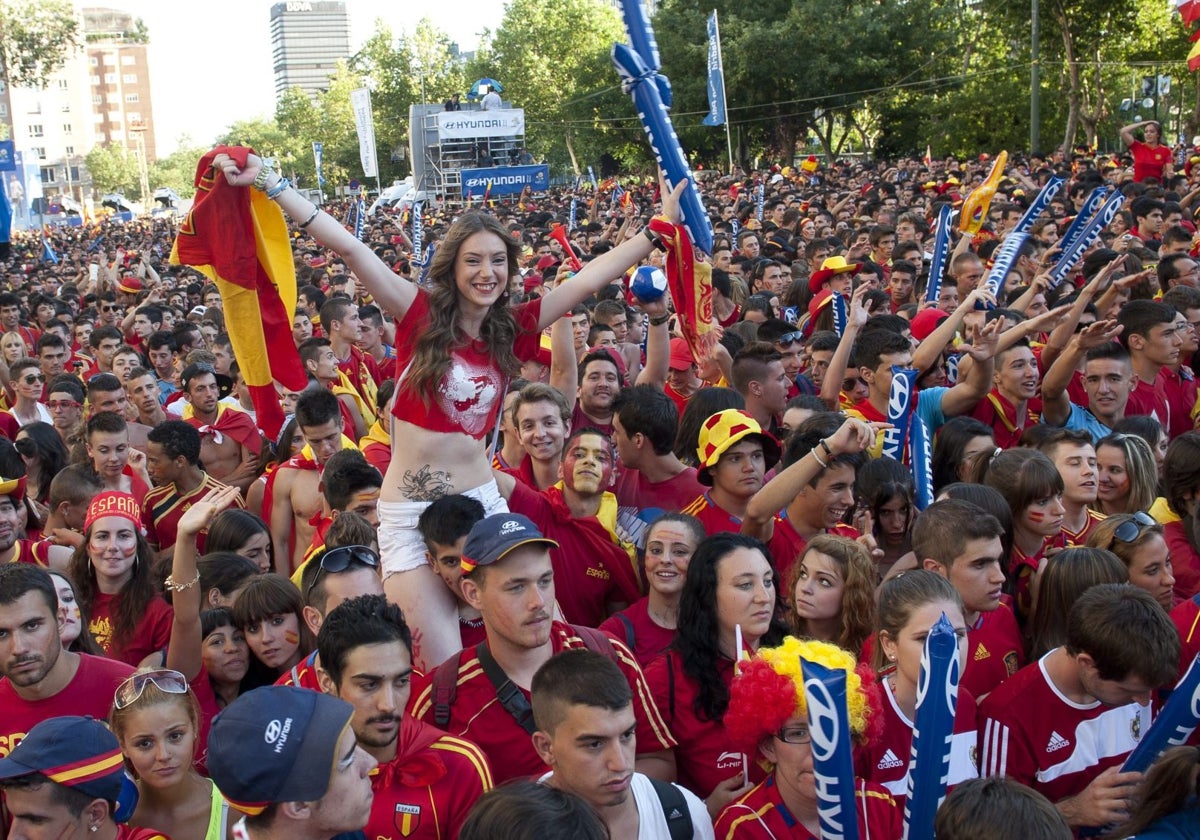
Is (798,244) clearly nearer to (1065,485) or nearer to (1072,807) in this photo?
(1065,485)

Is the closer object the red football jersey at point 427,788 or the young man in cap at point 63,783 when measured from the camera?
the young man in cap at point 63,783

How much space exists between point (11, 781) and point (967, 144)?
43.3 metres

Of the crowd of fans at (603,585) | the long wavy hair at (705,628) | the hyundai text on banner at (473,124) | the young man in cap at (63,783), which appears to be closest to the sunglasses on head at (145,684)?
the crowd of fans at (603,585)

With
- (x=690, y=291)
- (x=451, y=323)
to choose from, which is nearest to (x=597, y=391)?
(x=690, y=291)

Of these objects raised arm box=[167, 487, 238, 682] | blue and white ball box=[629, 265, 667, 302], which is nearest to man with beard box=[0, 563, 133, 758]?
raised arm box=[167, 487, 238, 682]

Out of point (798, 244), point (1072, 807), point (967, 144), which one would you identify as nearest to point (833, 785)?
point (1072, 807)

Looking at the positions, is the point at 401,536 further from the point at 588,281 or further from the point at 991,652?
the point at 991,652

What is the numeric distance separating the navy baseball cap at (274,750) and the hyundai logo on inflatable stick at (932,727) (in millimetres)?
1287

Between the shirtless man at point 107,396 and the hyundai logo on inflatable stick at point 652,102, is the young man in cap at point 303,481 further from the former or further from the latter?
the hyundai logo on inflatable stick at point 652,102

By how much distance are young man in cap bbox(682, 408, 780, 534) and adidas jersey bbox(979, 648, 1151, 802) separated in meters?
1.66

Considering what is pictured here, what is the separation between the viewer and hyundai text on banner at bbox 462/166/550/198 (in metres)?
→ 42.9

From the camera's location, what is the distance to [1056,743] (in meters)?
3.65

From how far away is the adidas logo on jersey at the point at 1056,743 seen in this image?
3.65 meters

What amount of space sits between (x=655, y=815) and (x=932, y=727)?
37.2 inches
